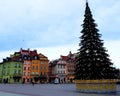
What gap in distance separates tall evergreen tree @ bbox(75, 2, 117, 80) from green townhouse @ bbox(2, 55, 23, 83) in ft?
235

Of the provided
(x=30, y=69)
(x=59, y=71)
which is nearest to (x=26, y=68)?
(x=30, y=69)

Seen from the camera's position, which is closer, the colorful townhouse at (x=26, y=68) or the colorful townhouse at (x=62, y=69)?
the colorful townhouse at (x=26, y=68)

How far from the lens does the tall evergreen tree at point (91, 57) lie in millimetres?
29531

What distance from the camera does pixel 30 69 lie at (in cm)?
10350

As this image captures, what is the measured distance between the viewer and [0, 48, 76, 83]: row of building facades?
99938 millimetres

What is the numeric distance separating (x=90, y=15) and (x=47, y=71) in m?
77.7

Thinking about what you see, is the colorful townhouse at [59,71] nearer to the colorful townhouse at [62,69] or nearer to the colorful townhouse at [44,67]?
the colorful townhouse at [62,69]

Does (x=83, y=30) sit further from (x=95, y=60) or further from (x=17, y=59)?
(x=17, y=59)

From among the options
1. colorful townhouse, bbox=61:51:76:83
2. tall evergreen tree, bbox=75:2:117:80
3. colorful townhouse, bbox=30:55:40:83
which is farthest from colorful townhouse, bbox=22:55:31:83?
tall evergreen tree, bbox=75:2:117:80

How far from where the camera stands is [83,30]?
3128cm

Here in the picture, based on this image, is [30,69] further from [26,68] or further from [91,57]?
[91,57]


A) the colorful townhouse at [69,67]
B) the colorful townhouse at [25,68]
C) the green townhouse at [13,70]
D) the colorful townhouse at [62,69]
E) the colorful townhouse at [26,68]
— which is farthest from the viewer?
the colorful townhouse at [69,67]

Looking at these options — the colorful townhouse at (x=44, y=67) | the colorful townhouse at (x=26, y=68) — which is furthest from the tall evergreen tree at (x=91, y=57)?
the colorful townhouse at (x=44, y=67)

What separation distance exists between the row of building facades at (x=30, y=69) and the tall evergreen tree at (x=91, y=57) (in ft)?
234
